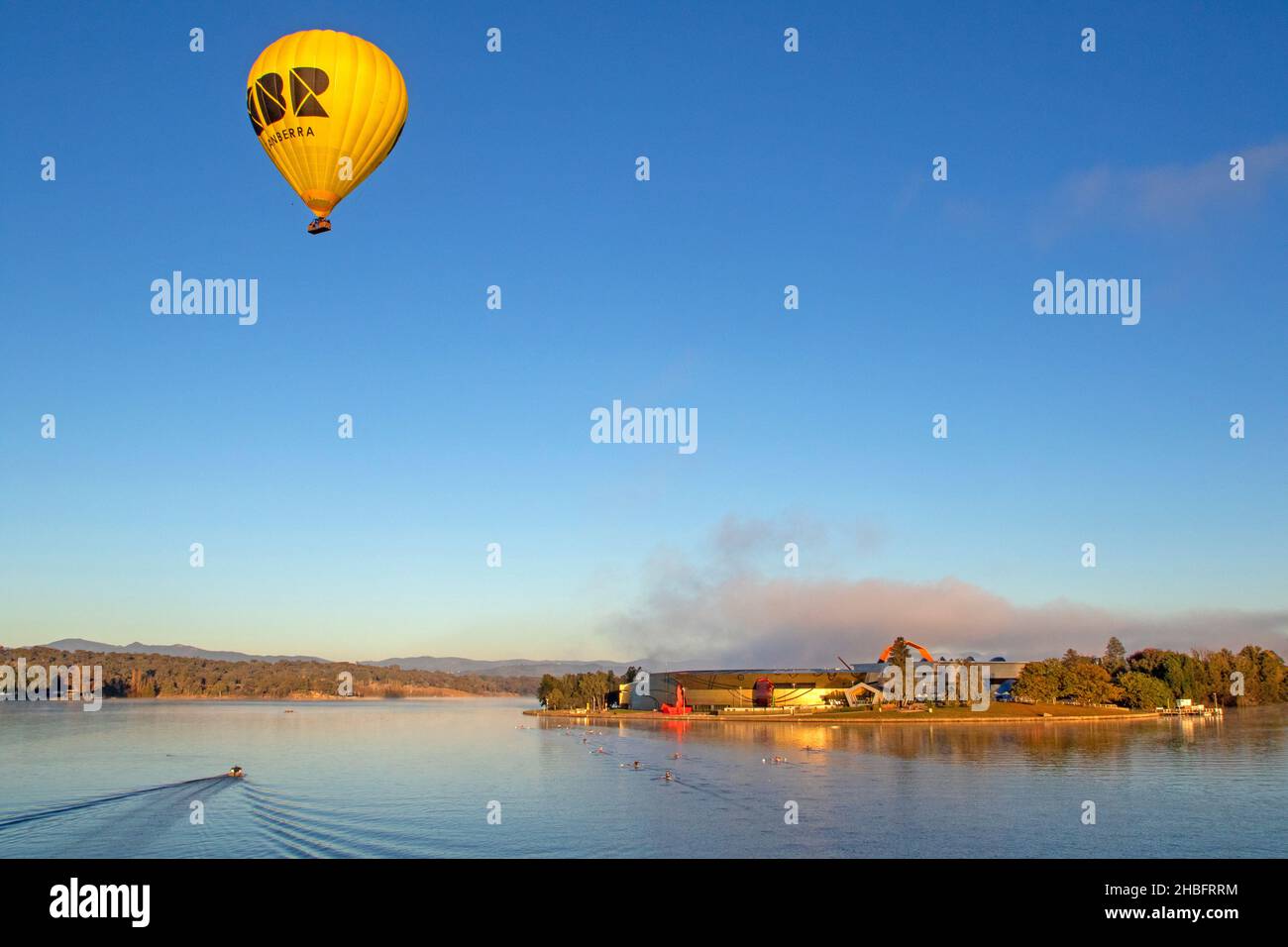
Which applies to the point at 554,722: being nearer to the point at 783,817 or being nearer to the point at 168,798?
the point at 168,798

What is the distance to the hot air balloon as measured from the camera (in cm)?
3694

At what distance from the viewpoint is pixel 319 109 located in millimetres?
36969

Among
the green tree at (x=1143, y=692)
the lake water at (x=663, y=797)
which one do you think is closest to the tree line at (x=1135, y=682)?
the green tree at (x=1143, y=692)

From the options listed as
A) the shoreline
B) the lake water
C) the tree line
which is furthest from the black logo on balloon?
the tree line

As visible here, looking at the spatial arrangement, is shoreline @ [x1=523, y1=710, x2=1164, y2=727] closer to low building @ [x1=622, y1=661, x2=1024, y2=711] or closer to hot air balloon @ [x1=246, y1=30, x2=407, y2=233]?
low building @ [x1=622, y1=661, x2=1024, y2=711]

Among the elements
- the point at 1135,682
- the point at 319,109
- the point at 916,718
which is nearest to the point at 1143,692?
the point at 1135,682

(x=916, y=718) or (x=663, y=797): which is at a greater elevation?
(x=663, y=797)

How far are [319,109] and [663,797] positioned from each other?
4391 centimetres

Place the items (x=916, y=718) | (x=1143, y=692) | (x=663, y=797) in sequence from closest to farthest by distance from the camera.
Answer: (x=663, y=797) → (x=916, y=718) → (x=1143, y=692)

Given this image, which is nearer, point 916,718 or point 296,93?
point 296,93

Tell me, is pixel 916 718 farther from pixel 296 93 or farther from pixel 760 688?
pixel 296 93
